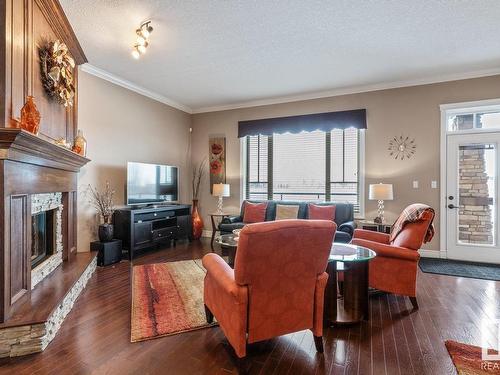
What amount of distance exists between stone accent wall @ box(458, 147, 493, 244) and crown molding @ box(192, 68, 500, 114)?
1108 mm

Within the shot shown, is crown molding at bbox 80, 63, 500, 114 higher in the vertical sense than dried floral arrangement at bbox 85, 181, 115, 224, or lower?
higher

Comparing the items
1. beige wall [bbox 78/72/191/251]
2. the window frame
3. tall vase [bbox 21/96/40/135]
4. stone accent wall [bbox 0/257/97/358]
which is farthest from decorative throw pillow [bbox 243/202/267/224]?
tall vase [bbox 21/96/40/135]

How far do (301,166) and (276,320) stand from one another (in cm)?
402

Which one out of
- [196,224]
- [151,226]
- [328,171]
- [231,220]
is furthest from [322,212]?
[151,226]

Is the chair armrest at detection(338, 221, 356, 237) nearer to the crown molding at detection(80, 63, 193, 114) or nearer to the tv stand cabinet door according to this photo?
the tv stand cabinet door

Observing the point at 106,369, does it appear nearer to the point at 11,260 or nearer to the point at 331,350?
the point at 11,260

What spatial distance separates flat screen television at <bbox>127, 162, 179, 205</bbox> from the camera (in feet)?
14.8

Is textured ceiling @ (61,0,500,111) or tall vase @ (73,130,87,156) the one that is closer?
textured ceiling @ (61,0,500,111)

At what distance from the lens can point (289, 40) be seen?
329 cm

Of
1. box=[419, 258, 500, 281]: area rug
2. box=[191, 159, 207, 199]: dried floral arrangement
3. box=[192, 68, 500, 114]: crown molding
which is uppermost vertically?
box=[192, 68, 500, 114]: crown molding

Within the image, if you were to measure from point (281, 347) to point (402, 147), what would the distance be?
3948 millimetres

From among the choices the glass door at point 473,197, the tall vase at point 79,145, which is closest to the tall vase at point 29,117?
the tall vase at point 79,145

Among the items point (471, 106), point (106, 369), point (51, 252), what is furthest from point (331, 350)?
point (471, 106)

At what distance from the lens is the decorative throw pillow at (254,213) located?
5.12 m
